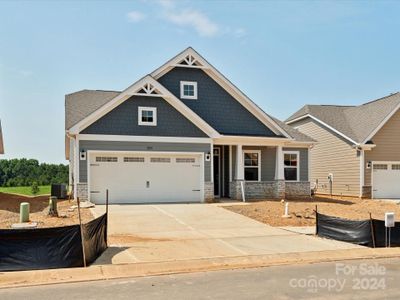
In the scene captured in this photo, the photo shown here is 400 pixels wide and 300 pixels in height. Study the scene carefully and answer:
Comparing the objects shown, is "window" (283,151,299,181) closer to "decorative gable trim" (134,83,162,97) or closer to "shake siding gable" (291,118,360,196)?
"shake siding gable" (291,118,360,196)

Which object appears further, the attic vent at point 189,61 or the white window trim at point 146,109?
the attic vent at point 189,61

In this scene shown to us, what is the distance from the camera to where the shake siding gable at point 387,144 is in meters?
26.8

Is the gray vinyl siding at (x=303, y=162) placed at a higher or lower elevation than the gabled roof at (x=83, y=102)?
lower

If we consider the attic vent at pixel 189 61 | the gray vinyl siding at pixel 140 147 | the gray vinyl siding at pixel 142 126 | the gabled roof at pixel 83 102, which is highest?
the attic vent at pixel 189 61

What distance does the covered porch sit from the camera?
22.6 m

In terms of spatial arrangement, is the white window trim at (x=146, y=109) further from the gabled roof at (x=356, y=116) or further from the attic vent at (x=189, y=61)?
the gabled roof at (x=356, y=116)

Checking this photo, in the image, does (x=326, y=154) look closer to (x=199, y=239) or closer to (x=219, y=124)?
(x=219, y=124)

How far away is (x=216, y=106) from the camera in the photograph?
23062 millimetres

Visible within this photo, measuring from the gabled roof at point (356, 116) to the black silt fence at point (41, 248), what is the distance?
71.0 ft

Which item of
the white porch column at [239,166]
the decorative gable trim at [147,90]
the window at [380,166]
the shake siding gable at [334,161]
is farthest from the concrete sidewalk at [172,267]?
the window at [380,166]

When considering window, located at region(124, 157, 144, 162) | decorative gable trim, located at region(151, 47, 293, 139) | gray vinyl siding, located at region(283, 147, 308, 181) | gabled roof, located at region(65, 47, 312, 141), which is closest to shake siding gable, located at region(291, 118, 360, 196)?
gray vinyl siding, located at region(283, 147, 308, 181)

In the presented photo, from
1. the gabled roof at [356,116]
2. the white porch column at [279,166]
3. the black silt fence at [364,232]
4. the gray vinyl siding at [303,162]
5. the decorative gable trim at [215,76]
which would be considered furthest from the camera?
the gabled roof at [356,116]

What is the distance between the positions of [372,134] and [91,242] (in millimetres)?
21723

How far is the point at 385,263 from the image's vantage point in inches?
385
